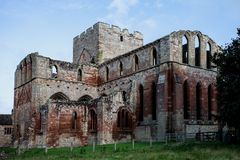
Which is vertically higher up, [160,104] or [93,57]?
[93,57]

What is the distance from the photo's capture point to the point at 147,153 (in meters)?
27.9

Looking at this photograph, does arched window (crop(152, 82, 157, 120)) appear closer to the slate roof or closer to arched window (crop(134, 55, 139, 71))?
arched window (crop(134, 55, 139, 71))

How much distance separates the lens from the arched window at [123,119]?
41.7 meters

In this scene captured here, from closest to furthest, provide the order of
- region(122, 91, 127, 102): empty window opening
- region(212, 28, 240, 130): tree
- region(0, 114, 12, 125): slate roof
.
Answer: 1. region(212, 28, 240, 130): tree
2. region(122, 91, 127, 102): empty window opening
3. region(0, 114, 12, 125): slate roof

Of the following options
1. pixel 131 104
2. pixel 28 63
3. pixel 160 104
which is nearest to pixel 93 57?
pixel 28 63

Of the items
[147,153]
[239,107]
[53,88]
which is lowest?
[147,153]

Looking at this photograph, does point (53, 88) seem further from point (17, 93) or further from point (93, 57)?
point (93, 57)

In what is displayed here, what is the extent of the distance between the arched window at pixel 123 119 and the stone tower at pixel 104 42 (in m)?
14.6

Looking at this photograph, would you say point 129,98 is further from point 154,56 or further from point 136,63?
point 154,56

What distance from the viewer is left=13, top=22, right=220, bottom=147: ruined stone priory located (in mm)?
39031

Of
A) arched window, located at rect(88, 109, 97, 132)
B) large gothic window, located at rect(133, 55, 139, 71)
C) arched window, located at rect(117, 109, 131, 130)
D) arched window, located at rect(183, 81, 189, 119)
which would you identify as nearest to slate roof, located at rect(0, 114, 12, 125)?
arched window, located at rect(88, 109, 97, 132)

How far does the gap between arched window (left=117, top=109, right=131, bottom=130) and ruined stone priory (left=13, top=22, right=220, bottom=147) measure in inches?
4.2

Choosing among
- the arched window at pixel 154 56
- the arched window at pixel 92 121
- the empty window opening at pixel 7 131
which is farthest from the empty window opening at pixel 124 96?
the empty window opening at pixel 7 131

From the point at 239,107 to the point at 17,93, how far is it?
32738 millimetres
